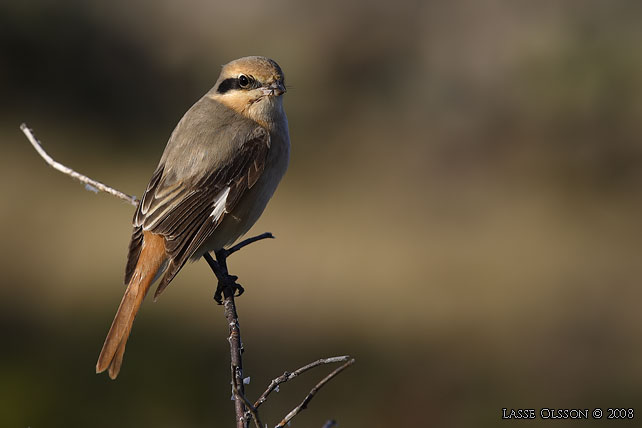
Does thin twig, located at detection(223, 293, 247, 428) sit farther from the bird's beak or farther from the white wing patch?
the bird's beak

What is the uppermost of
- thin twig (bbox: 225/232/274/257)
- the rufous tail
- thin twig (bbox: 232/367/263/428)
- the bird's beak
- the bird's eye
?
the bird's eye

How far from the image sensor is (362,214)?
29.0ft

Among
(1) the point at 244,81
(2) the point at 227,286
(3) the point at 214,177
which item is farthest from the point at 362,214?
(2) the point at 227,286

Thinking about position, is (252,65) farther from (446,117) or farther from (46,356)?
(446,117)

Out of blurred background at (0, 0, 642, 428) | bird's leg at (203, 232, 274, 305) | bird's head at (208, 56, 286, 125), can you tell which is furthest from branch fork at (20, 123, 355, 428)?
blurred background at (0, 0, 642, 428)

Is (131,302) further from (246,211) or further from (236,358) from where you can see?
(236,358)

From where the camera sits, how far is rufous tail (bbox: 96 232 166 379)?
2.55 meters

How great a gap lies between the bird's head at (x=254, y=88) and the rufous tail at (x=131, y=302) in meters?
0.65

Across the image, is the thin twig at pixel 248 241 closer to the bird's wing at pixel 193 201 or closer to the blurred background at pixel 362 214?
the bird's wing at pixel 193 201

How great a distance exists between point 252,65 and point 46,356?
→ 3.82 m

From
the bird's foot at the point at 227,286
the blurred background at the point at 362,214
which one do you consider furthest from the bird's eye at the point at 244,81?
the blurred background at the point at 362,214

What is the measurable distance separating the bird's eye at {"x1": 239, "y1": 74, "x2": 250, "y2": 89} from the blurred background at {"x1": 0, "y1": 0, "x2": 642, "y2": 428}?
2.60 meters

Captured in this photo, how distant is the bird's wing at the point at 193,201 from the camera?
2.84 metres

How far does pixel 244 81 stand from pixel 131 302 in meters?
0.98
